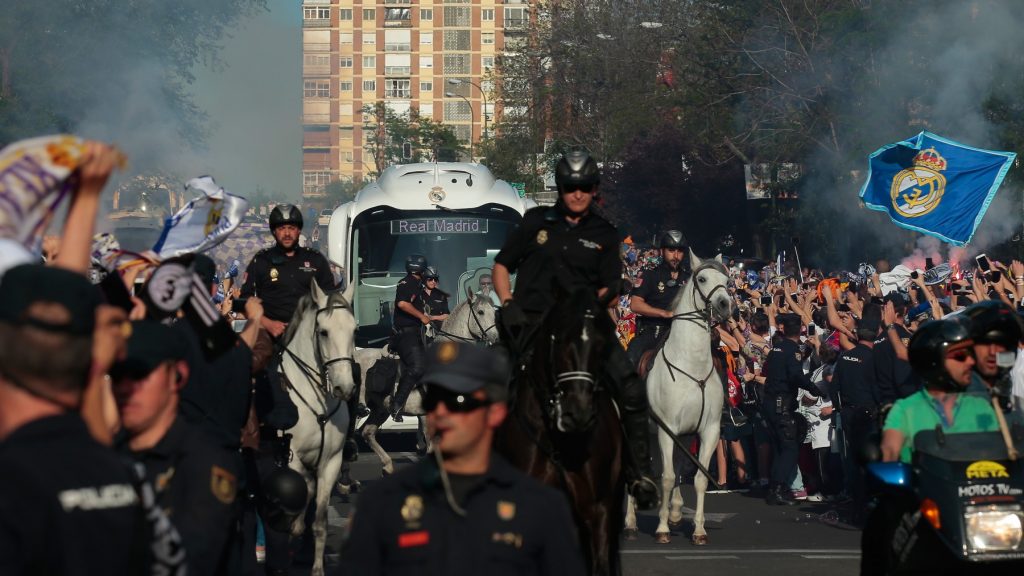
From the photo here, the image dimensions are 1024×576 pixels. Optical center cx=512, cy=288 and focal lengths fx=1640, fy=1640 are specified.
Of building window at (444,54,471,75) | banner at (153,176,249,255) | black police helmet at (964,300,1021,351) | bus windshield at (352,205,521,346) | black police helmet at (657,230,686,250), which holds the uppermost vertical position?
building window at (444,54,471,75)

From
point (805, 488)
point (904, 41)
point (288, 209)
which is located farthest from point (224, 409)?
point (904, 41)

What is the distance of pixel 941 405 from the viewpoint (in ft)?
21.5

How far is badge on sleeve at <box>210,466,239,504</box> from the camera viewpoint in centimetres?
447

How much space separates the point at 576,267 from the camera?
8750mm

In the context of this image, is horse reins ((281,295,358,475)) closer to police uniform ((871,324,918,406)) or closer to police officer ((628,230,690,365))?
police officer ((628,230,690,365))

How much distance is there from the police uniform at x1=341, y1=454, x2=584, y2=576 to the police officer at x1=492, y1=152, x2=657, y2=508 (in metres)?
4.08

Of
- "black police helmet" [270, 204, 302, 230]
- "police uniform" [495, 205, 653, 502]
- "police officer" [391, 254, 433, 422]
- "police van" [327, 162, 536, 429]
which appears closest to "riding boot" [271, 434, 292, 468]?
"black police helmet" [270, 204, 302, 230]

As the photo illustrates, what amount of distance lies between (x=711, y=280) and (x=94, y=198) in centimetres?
989

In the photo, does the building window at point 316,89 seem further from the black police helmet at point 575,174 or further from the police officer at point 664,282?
the black police helmet at point 575,174

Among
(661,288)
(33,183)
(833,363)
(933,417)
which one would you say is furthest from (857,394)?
(33,183)

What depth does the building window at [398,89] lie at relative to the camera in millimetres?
188125

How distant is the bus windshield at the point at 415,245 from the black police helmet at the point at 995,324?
15902 mm

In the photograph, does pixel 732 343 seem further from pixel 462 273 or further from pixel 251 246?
pixel 251 246

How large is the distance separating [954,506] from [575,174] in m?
3.45
